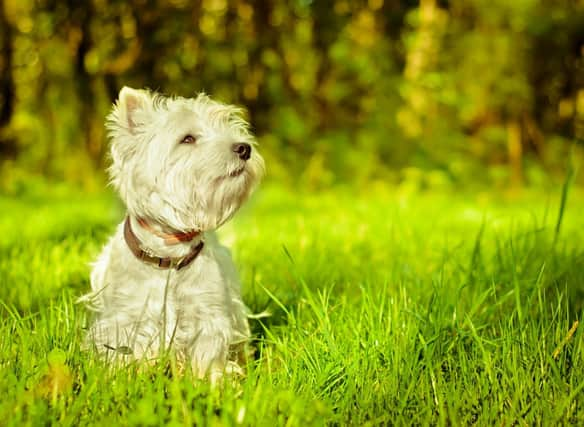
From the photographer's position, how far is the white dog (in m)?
2.95

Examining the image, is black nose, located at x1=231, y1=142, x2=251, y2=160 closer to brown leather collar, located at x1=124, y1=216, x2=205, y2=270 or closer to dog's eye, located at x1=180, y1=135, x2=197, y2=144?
dog's eye, located at x1=180, y1=135, x2=197, y2=144

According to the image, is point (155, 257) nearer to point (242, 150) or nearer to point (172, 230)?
point (172, 230)

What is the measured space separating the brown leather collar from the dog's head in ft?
0.33

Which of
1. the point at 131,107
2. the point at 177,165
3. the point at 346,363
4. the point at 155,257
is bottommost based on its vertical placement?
the point at 346,363

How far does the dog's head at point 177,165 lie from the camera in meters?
2.98

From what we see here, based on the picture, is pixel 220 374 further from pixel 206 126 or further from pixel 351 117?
pixel 351 117

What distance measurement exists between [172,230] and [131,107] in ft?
1.69

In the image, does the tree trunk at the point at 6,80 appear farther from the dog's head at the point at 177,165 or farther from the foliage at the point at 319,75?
the dog's head at the point at 177,165

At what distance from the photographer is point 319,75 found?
11.1 metres

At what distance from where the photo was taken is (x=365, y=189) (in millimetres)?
10453

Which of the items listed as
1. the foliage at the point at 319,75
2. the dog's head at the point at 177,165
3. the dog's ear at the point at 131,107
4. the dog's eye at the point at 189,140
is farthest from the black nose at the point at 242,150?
the foliage at the point at 319,75

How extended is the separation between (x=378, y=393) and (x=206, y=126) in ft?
4.11

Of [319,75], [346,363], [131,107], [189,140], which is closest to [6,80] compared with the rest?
[319,75]

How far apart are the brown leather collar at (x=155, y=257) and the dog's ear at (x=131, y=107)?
40 cm
